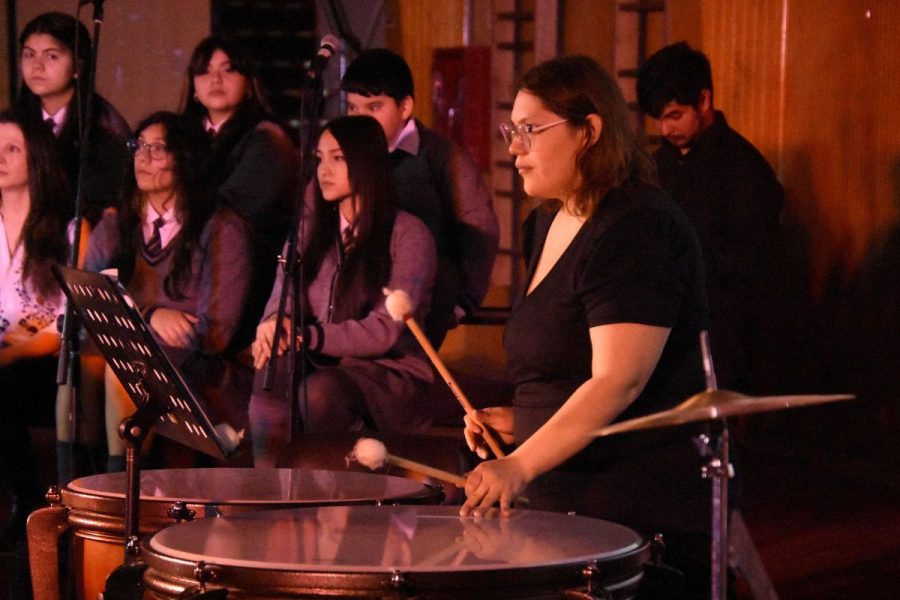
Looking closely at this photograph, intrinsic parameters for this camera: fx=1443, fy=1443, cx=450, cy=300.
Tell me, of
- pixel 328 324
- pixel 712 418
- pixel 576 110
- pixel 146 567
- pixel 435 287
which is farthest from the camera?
pixel 435 287

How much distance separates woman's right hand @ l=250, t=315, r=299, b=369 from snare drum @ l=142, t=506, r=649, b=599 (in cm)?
Result: 200

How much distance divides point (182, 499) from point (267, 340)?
1.80 metres

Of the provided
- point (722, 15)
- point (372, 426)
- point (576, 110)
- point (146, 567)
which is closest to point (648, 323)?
point (576, 110)

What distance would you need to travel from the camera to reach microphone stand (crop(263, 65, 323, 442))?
397 centimetres

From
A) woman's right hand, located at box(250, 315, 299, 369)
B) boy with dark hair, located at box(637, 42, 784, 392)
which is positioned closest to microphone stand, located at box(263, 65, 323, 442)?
woman's right hand, located at box(250, 315, 299, 369)

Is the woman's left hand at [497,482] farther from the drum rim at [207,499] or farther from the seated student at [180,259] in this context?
the seated student at [180,259]

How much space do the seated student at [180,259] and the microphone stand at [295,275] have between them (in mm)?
600

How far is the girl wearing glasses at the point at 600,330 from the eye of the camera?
2176 millimetres

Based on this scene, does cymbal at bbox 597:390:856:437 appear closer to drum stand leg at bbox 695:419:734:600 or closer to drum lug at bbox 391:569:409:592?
drum stand leg at bbox 695:419:734:600

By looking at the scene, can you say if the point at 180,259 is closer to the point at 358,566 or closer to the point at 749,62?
the point at 749,62

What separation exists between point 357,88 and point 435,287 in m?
0.73

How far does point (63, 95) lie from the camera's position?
548cm

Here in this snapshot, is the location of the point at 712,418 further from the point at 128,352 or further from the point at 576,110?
the point at 128,352

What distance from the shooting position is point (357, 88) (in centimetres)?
489
